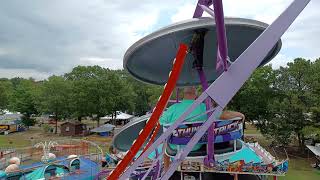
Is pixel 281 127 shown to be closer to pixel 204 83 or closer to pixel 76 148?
pixel 204 83

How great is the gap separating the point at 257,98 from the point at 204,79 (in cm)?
2299

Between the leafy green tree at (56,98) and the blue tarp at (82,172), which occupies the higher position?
the leafy green tree at (56,98)

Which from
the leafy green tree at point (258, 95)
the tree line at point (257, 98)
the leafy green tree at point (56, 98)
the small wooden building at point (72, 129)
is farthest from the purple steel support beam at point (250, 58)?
the leafy green tree at point (56, 98)

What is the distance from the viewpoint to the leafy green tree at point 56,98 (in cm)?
6166

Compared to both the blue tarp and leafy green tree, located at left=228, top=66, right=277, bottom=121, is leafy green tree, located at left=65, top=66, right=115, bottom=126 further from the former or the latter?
the blue tarp

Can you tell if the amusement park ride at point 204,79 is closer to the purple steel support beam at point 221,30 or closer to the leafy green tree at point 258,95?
the purple steel support beam at point 221,30

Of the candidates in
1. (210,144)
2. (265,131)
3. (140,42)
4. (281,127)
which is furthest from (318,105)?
(140,42)


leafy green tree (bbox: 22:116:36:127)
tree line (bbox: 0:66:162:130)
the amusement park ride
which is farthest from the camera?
leafy green tree (bbox: 22:116:36:127)

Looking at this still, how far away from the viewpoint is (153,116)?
1518 cm

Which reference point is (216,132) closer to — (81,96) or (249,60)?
(249,60)

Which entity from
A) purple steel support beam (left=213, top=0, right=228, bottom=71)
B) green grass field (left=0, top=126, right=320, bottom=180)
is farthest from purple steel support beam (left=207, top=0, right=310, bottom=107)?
green grass field (left=0, top=126, right=320, bottom=180)

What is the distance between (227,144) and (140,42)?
10.2 metres

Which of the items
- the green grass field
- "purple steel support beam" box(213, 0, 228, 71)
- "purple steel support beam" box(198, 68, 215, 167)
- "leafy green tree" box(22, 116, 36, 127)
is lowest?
the green grass field

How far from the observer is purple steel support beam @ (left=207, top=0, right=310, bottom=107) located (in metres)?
13.0
